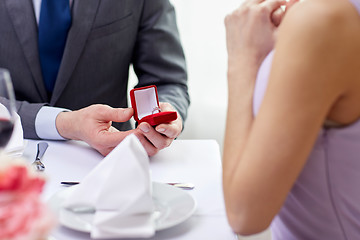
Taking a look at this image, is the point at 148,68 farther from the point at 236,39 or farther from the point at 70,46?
the point at 236,39

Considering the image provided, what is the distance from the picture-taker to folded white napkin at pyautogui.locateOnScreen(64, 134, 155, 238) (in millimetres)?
747

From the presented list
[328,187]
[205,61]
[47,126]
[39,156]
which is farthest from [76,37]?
[328,187]

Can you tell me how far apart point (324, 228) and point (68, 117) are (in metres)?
0.71

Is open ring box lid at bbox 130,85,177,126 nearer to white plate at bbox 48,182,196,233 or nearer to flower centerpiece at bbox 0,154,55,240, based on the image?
white plate at bbox 48,182,196,233

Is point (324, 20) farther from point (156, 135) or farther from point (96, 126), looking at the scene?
point (96, 126)

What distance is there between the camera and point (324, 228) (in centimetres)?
84

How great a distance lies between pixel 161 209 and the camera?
33.6 inches

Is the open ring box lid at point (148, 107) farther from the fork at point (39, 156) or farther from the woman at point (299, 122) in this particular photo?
the woman at point (299, 122)

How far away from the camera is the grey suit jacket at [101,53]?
1604 mm

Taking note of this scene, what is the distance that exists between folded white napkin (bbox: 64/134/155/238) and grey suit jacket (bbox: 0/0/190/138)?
755mm

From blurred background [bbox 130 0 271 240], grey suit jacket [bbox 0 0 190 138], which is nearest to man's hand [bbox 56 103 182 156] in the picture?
grey suit jacket [bbox 0 0 190 138]

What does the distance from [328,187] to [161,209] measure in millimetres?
270

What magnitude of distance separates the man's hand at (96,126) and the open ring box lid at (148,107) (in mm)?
27

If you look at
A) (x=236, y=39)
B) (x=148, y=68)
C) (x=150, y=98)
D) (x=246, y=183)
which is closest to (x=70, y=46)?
(x=148, y=68)
